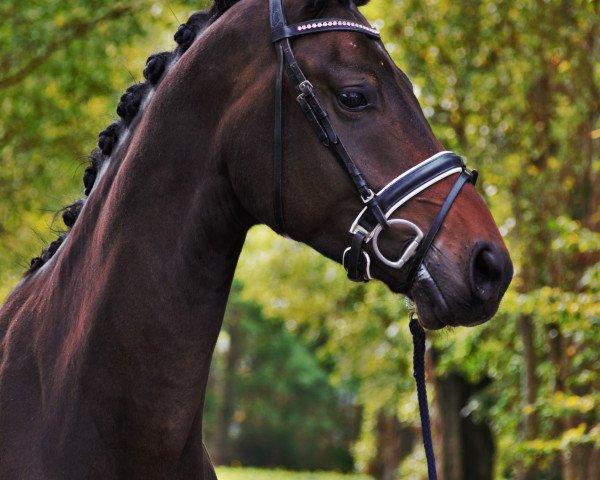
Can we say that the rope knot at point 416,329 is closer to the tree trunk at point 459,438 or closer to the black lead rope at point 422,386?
the black lead rope at point 422,386

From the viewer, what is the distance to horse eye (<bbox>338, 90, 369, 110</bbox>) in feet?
9.26

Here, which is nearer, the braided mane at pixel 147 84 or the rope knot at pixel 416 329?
the rope knot at pixel 416 329

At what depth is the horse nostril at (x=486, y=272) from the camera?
103 inches

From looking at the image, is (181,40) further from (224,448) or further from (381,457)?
(224,448)

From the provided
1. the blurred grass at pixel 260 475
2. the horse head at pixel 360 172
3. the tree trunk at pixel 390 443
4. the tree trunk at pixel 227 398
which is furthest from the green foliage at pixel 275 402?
the horse head at pixel 360 172

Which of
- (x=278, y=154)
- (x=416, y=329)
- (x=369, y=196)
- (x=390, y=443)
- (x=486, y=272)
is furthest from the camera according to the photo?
(x=390, y=443)

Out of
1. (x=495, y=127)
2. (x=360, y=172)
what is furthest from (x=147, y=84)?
(x=495, y=127)

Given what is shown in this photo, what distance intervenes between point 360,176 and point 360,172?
1 cm

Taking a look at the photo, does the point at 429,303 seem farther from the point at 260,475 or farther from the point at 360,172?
the point at 260,475

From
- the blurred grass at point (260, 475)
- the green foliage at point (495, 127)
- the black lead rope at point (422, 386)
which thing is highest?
the black lead rope at point (422, 386)

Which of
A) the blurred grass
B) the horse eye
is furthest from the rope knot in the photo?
the blurred grass

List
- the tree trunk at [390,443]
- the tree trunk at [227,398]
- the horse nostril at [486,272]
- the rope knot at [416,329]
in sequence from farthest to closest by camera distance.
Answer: the tree trunk at [227,398]
the tree trunk at [390,443]
the rope knot at [416,329]
the horse nostril at [486,272]

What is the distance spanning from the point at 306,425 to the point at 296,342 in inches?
162

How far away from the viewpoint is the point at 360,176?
9.11 feet
